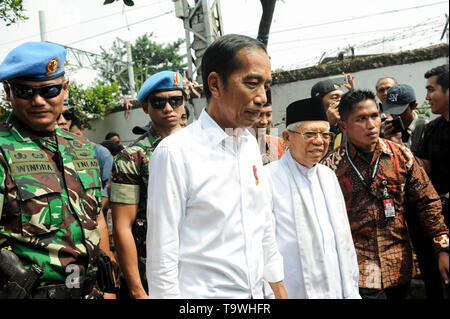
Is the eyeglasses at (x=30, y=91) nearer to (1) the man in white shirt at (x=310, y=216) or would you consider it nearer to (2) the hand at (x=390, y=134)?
(1) the man in white shirt at (x=310, y=216)

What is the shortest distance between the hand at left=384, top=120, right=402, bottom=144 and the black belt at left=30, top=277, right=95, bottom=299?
2193 millimetres

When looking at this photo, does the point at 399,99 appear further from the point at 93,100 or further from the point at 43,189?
the point at 93,100

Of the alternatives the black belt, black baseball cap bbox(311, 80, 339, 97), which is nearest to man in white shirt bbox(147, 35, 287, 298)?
the black belt

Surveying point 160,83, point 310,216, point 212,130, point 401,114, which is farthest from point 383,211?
point 160,83

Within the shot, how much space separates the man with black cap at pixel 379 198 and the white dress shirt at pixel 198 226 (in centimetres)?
130

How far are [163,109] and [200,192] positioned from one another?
125 cm

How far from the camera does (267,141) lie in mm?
3184

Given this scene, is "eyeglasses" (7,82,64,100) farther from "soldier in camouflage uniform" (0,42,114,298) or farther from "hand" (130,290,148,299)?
"hand" (130,290,148,299)

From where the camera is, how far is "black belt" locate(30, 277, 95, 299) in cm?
165

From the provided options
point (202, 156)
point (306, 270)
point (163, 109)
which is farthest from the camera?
point (163, 109)

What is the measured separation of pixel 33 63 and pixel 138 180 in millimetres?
Answer: 834
